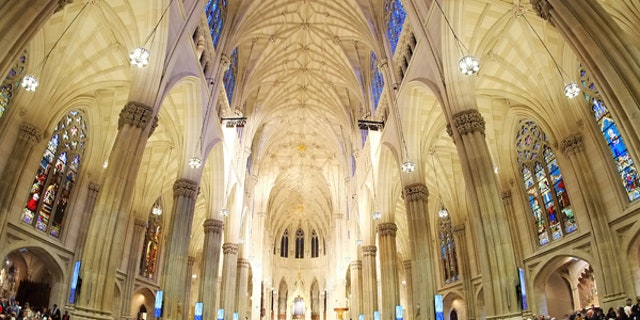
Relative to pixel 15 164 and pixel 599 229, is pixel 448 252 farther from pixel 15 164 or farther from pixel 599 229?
pixel 15 164

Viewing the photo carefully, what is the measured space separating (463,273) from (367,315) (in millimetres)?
7220

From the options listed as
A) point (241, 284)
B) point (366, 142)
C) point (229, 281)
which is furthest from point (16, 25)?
point (241, 284)

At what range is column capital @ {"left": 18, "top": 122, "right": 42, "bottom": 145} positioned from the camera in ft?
57.0

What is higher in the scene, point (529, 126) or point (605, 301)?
point (529, 126)

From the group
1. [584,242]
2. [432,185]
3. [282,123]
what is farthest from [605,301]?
[282,123]

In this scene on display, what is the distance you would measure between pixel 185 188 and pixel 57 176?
690 centimetres

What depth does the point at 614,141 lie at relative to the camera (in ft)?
53.3

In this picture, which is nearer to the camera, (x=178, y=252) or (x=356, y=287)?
(x=178, y=252)

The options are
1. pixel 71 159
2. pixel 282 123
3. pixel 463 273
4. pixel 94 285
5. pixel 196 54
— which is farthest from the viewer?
pixel 282 123

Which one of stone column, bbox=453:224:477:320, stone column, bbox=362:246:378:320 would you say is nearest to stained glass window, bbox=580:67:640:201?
stone column, bbox=453:224:477:320

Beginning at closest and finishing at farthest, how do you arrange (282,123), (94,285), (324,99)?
(94,285) < (324,99) < (282,123)

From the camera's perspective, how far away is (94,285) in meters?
11.7

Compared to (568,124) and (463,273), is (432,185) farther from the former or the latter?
(568,124)

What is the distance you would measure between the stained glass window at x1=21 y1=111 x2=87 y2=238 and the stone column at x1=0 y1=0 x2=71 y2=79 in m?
12.8
